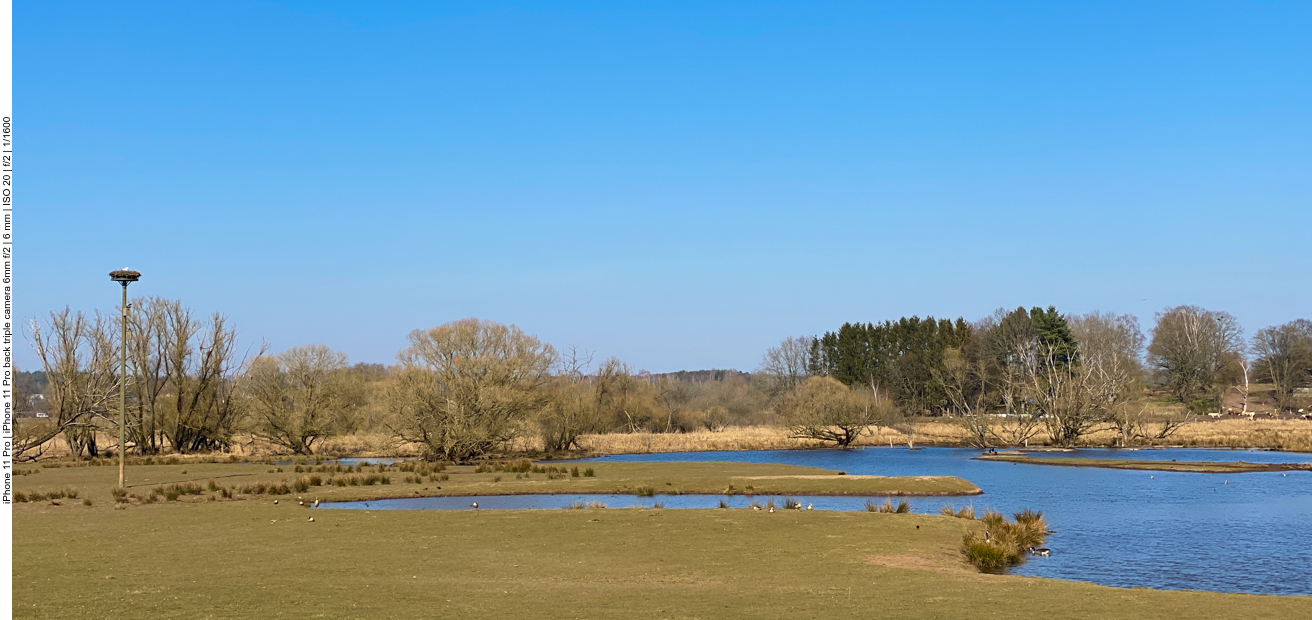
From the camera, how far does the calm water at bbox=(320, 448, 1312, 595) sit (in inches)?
834

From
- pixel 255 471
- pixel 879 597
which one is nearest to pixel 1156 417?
pixel 255 471

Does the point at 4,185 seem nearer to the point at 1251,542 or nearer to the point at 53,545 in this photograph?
the point at 53,545

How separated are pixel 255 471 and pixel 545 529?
31.6m

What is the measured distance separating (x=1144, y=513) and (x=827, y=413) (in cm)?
5207

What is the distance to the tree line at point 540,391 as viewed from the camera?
202ft

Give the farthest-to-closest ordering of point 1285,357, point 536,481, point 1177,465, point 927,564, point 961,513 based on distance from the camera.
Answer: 1. point 1285,357
2. point 1177,465
3. point 536,481
4. point 961,513
5. point 927,564

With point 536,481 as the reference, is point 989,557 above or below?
below

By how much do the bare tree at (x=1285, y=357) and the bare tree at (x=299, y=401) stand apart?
354 feet

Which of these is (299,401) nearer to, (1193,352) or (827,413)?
(827,413)

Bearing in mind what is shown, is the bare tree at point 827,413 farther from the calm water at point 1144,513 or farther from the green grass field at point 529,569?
the green grass field at point 529,569

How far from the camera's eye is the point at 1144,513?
3306 cm

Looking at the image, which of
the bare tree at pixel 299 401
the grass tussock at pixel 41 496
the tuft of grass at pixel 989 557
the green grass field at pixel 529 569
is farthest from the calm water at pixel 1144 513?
the bare tree at pixel 299 401

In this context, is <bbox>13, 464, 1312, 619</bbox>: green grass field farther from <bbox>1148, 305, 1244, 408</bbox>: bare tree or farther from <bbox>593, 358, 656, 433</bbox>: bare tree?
<bbox>1148, 305, 1244, 408</bbox>: bare tree

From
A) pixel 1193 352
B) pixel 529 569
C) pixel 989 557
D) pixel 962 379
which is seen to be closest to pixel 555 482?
pixel 529 569
